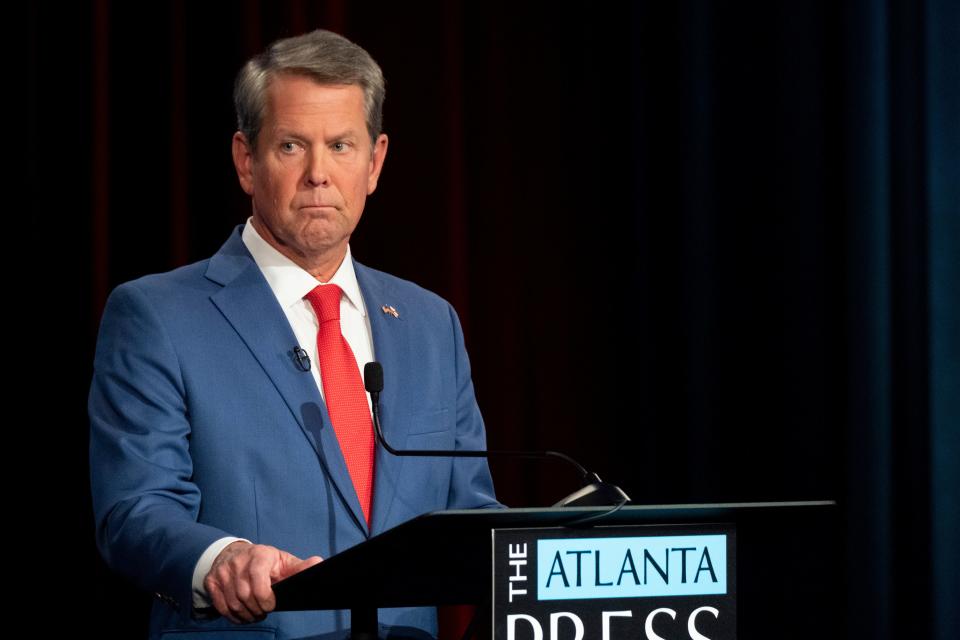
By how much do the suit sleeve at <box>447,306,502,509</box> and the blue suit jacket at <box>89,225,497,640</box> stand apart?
42 mm

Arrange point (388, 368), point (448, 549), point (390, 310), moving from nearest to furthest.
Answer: point (448, 549), point (388, 368), point (390, 310)

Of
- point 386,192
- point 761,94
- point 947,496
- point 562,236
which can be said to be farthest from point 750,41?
point 947,496

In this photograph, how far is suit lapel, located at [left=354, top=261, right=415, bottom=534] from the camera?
1.83 m

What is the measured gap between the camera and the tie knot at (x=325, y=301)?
1.95 meters

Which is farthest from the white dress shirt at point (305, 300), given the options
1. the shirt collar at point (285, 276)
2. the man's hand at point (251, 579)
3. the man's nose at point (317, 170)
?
the man's hand at point (251, 579)

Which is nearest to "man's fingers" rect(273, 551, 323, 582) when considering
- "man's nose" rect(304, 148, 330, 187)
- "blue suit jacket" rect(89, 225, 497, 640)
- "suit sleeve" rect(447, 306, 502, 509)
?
"blue suit jacket" rect(89, 225, 497, 640)

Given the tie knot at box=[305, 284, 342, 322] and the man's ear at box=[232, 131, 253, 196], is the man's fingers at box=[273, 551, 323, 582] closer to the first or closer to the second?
the tie knot at box=[305, 284, 342, 322]

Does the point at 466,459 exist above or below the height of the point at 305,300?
below

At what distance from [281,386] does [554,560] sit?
68 cm

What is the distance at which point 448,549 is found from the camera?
48.2 inches

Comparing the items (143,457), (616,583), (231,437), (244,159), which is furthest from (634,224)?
(616,583)

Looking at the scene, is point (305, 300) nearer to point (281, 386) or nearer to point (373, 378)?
point (281, 386)

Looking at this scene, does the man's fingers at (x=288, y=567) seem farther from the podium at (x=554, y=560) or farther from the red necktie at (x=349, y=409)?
the red necktie at (x=349, y=409)

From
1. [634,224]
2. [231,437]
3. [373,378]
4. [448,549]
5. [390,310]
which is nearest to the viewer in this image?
[448,549]
